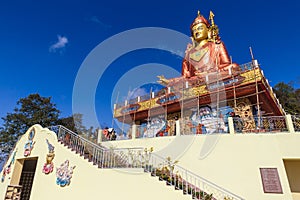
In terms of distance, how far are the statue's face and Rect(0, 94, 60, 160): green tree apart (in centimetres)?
1557

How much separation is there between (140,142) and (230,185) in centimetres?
427

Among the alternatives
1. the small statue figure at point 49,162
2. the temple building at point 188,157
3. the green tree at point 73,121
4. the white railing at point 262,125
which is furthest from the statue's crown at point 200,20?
the green tree at point 73,121

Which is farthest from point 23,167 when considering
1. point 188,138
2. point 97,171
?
point 188,138

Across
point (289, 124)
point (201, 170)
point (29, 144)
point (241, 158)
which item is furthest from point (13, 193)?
point (289, 124)

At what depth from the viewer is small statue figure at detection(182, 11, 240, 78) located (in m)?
13.7

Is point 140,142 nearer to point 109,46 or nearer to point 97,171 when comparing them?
point 97,171

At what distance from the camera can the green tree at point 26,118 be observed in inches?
685

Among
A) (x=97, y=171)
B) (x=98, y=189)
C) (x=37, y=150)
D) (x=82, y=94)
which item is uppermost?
(x=82, y=94)

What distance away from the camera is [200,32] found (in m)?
16.0

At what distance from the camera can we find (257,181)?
619 cm

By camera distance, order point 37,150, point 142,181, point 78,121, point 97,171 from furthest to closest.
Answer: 1. point 78,121
2. point 37,150
3. point 97,171
4. point 142,181

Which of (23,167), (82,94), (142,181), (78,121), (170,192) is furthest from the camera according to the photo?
(78,121)

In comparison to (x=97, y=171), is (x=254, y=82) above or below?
above

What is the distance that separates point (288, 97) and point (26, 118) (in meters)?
27.3
